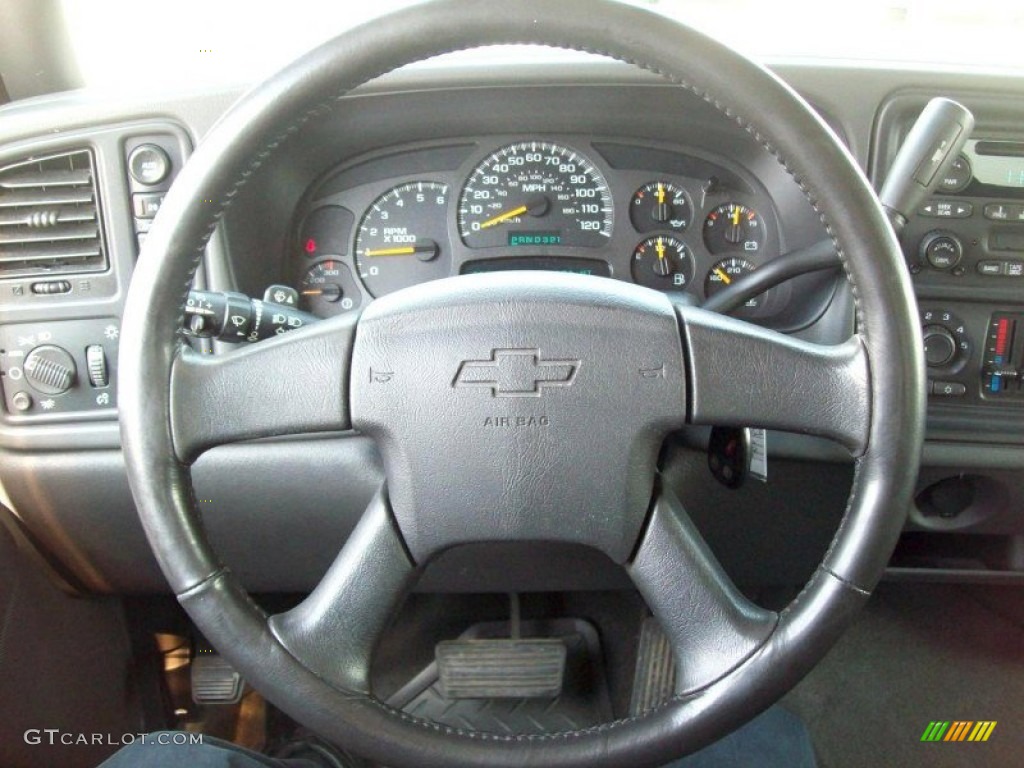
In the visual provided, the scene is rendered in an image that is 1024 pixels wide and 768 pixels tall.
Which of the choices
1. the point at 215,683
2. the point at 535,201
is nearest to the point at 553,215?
the point at 535,201

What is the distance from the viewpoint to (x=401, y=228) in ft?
4.30

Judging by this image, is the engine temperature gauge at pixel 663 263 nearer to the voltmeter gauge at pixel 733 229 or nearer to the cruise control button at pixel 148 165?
the voltmeter gauge at pixel 733 229

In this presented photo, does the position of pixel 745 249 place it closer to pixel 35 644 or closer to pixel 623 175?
pixel 623 175

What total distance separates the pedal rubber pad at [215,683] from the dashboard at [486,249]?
333 mm

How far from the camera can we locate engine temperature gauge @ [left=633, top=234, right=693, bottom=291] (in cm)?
130

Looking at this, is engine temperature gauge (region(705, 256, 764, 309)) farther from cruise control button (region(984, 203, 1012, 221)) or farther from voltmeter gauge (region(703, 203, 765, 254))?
cruise control button (region(984, 203, 1012, 221))

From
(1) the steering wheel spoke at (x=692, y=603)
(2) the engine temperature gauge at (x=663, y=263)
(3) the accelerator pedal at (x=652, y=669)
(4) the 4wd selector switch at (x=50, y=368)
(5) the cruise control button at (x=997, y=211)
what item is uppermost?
(5) the cruise control button at (x=997, y=211)

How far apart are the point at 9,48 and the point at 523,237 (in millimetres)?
890

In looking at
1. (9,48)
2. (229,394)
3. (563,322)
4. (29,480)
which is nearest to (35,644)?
(29,480)

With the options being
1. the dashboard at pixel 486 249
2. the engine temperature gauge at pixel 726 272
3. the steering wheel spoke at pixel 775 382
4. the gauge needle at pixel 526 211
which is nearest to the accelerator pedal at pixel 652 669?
the dashboard at pixel 486 249

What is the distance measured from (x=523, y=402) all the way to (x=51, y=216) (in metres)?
0.78

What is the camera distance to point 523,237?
51.8 inches

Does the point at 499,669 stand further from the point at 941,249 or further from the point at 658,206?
the point at 941,249

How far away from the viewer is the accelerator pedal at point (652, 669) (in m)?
1.61
